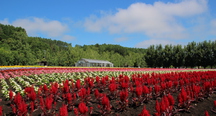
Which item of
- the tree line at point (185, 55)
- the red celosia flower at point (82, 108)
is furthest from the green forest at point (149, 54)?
the red celosia flower at point (82, 108)

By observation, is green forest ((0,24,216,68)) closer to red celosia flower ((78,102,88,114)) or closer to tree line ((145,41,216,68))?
tree line ((145,41,216,68))

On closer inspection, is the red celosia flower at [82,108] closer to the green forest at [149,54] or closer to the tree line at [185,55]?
the green forest at [149,54]

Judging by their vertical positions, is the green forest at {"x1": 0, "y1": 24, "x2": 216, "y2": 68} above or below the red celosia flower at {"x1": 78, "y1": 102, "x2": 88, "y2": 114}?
above

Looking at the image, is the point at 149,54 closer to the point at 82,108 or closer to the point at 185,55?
the point at 185,55

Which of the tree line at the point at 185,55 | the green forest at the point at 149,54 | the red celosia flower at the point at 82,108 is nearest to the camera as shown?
the red celosia flower at the point at 82,108

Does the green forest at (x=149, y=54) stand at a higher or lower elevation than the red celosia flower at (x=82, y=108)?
higher

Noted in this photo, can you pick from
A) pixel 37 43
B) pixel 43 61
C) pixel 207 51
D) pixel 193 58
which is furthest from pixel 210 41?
pixel 37 43

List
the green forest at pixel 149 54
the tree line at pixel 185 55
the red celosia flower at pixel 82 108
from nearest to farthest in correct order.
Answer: the red celosia flower at pixel 82 108
the green forest at pixel 149 54
the tree line at pixel 185 55

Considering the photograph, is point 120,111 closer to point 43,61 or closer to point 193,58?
point 193,58

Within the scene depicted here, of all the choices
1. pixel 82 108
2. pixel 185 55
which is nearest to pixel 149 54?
pixel 185 55

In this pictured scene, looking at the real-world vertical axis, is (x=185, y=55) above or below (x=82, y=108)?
above

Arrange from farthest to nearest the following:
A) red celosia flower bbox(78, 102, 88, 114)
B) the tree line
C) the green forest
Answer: the tree line → the green forest → red celosia flower bbox(78, 102, 88, 114)

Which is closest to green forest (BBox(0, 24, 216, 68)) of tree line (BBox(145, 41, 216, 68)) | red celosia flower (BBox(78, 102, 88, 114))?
tree line (BBox(145, 41, 216, 68))

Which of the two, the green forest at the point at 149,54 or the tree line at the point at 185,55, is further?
the tree line at the point at 185,55
